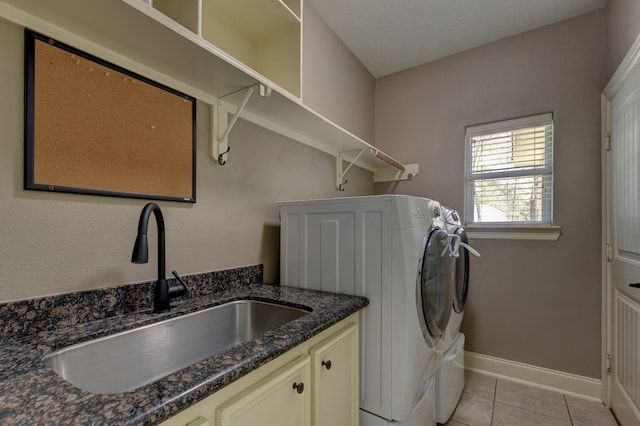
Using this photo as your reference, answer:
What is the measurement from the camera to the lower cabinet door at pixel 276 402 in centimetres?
70

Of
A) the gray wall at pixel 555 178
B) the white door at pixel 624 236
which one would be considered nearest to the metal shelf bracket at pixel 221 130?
the gray wall at pixel 555 178

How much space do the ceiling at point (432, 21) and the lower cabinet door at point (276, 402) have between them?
90.2 inches

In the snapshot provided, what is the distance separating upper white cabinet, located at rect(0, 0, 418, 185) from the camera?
33.3 inches

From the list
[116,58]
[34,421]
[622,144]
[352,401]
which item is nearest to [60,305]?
[34,421]

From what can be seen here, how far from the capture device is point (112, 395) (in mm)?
554

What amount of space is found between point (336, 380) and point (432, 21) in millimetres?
2484

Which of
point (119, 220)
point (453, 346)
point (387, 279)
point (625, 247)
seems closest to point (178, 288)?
point (119, 220)

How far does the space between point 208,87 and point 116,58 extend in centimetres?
34

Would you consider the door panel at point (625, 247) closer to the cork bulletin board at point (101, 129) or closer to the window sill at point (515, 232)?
the window sill at point (515, 232)

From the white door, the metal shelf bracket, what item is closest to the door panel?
the white door

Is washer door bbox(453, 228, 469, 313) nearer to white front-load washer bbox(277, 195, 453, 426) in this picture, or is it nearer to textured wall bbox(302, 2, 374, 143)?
white front-load washer bbox(277, 195, 453, 426)

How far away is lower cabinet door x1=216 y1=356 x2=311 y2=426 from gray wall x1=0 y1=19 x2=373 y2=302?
26.2 inches

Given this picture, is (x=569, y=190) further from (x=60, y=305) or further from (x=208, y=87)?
(x=60, y=305)

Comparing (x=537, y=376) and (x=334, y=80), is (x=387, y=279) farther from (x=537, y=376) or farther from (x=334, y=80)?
(x=537, y=376)
